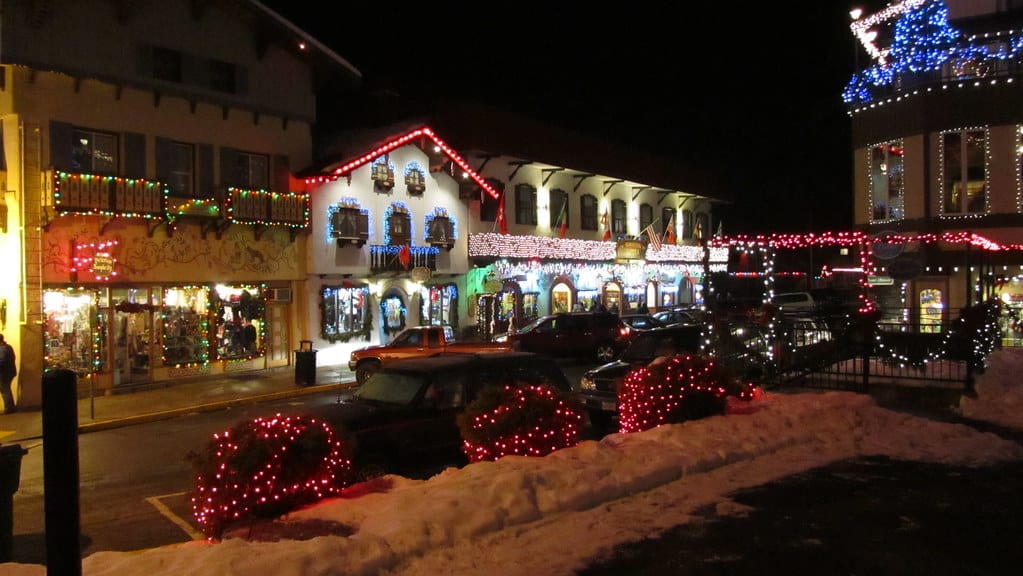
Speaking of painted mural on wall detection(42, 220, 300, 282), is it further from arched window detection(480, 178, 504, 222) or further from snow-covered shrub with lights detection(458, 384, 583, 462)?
snow-covered shrub with lights detection(458, 384, 583, 462)

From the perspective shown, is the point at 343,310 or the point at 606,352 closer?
the point at 606,352

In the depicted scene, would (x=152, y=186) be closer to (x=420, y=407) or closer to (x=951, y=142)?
(x=420, y=407)

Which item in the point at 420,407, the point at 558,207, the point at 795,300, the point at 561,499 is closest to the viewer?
the point at 561,499

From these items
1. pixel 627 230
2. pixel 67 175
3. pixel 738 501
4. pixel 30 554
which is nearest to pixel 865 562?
pixel 738 501

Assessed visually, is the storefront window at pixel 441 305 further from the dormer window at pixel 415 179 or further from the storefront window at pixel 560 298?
A: the storefront window at pixel 560 298

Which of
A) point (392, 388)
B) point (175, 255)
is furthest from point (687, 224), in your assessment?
point (392, 388)

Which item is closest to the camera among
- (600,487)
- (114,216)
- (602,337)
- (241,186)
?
(600,487)

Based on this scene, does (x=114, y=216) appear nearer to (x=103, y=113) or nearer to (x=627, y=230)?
(x=103, y=113)

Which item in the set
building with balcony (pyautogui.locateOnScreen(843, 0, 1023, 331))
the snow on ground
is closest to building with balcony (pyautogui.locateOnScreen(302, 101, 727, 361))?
building with balcony (pyautogui.locateOnScreen(843, 0, 1023, 331))

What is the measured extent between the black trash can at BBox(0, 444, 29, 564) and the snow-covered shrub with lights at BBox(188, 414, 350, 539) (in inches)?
60.0

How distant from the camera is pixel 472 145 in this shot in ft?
101

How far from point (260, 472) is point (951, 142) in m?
24.4

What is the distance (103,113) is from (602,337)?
47.6ft

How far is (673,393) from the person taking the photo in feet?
33.7
